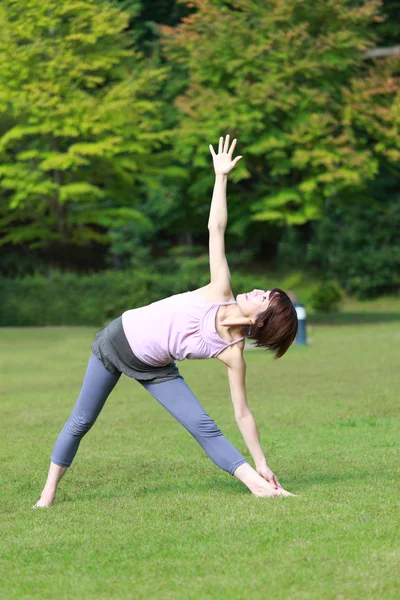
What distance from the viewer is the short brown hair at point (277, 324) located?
6137 mm

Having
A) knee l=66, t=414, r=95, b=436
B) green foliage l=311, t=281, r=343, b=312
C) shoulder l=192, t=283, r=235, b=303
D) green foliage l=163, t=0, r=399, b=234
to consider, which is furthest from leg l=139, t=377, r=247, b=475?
green foliage l=311, t=281, r=343, b=312

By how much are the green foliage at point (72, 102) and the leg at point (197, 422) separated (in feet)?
74.3

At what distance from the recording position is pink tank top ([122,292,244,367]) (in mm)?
6246

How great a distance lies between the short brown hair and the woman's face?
0.12ft

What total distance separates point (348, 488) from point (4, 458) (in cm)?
347

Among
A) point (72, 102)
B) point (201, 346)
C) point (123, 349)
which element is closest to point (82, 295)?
point (72, 102)

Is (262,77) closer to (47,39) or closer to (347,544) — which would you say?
(47,39)

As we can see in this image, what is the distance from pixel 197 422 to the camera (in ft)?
21.2

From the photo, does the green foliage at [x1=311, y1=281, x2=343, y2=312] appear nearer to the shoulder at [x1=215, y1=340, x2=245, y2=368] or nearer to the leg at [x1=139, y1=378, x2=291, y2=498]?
the leg at [x1=139, y1=378, x2=291, y2=498]

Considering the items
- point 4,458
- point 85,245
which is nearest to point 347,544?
point 4,458

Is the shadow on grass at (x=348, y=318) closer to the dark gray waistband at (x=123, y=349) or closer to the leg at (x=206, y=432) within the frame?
the leg at (x=206, y=432)

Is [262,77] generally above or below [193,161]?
above

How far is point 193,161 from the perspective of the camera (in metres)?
31.3

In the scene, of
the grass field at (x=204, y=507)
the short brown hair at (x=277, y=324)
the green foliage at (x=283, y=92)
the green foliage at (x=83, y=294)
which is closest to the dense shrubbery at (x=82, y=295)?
the green foliage at (x=83, y=294)
